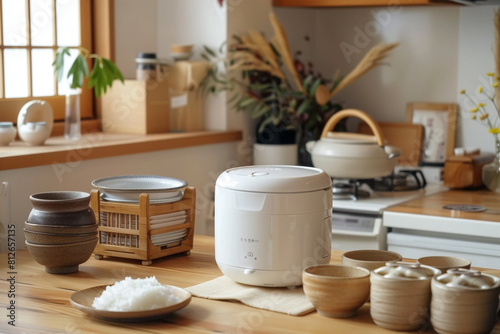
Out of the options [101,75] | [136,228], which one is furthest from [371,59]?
[136,228]

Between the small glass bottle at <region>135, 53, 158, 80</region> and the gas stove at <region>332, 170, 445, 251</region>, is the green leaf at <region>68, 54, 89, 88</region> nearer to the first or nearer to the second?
the small glass bottle at <region>135, 53, 158, 80</region>

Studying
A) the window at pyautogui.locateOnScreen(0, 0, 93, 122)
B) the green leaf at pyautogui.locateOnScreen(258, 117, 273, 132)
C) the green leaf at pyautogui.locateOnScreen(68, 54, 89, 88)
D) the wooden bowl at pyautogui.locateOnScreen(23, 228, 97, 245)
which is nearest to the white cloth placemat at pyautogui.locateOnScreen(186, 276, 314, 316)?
the wooden bowl at pyautogui.locateOnScreen(23, 228, 97, 245)

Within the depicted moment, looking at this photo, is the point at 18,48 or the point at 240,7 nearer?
the point at 18,48

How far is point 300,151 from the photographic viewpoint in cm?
363

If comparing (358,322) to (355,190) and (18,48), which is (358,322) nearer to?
(355,190)

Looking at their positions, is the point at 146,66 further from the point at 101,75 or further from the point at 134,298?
the point at 134,298

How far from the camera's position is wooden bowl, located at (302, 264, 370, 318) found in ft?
4.81

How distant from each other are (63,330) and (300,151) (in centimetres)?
230

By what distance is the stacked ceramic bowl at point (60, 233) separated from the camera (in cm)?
182

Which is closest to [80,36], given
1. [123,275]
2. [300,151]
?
[300,151]

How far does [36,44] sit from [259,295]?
6.12ft

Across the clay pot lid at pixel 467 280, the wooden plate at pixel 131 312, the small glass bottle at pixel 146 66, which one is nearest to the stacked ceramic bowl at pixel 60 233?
the wooden plate at pixel 131 312

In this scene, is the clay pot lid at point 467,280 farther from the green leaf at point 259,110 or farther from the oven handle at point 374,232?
the green leaf at point 259,110

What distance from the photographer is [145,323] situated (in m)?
1.49
